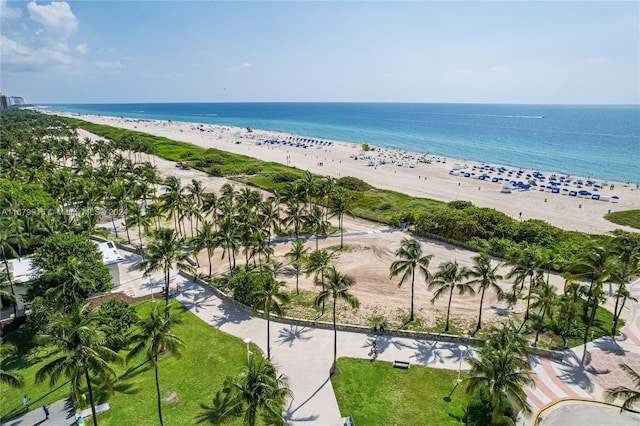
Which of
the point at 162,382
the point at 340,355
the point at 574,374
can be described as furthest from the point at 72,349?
the point at 574,374

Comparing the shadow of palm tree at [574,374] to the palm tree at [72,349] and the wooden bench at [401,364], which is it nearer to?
the wooden bench at [401,364]

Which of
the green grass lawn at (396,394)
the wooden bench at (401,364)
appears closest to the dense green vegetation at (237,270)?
the green grass lawn at (396,394)

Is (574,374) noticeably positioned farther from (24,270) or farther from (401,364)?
(24,270)

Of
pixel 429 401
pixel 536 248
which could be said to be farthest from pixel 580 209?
pixel 429 401

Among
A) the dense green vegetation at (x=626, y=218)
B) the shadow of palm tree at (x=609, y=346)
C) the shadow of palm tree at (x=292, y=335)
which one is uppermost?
the dense green vegetation at (x=626, y=218)

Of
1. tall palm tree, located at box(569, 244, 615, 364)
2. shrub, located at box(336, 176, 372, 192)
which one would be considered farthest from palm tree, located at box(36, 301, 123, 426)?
shrub, located at box(336, 176, 372, 192)

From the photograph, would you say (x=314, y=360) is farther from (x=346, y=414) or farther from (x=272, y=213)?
(x=272, y=213)

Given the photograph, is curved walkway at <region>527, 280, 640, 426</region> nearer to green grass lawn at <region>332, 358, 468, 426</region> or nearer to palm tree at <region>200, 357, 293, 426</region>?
green grass lawn at <region>332, 358, 468, 426</region>

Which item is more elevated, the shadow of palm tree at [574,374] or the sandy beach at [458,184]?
the sandy beach at [458,184]
